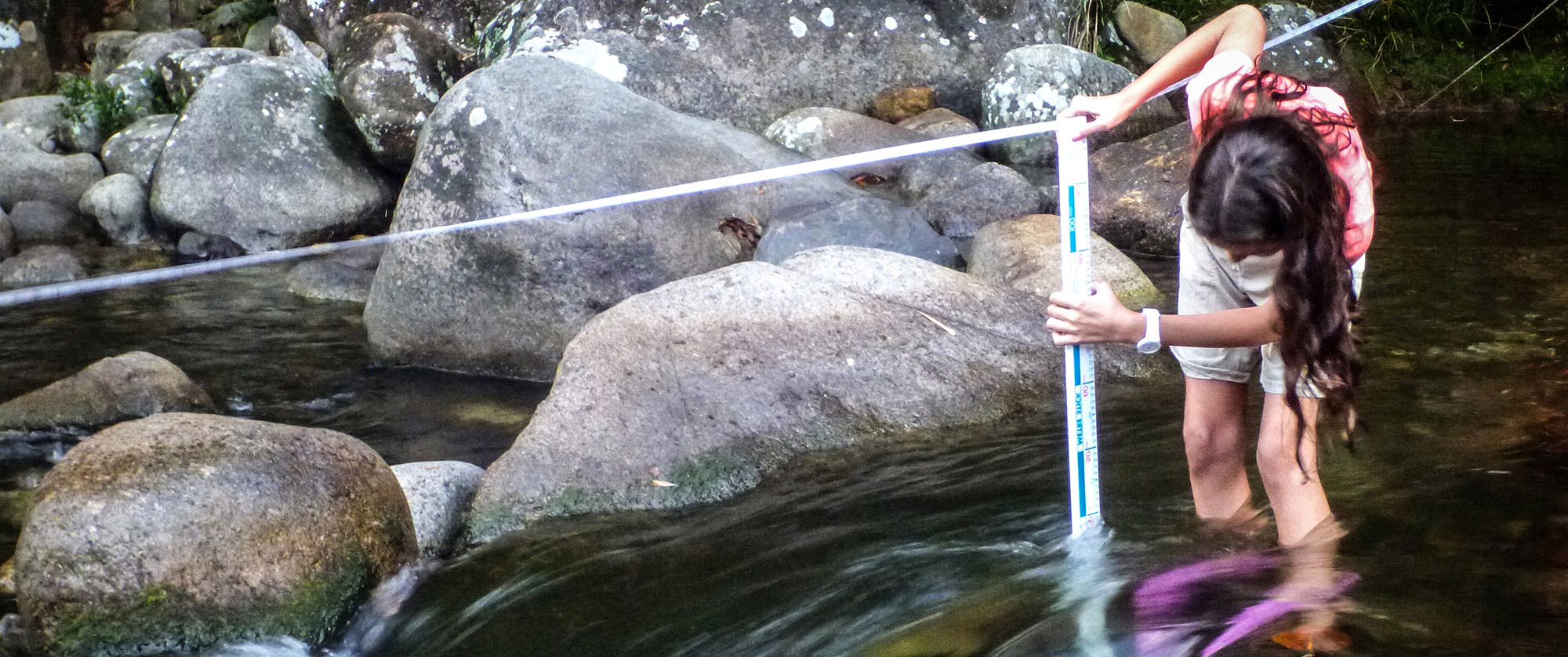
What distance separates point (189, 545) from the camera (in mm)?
3051

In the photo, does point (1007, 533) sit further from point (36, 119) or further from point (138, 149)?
point (36, 119)

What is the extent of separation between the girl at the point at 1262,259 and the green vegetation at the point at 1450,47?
954cm

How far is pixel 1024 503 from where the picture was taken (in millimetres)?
3633

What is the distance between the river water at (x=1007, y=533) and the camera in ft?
8.92

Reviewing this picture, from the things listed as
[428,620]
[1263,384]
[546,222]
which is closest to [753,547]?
[428,620]

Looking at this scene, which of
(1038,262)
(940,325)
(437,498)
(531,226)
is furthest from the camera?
(1038,262)

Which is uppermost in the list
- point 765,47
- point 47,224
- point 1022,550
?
point 765,47

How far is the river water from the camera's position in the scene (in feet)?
8.92

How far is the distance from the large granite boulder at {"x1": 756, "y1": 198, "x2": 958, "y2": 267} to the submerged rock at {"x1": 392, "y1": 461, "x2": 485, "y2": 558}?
207 centimetres

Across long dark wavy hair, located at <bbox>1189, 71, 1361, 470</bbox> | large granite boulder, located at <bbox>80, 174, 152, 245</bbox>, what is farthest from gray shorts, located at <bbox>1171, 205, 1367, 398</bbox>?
large granite boulder, located at <bbox>80, 174, 152, 245</bbox>

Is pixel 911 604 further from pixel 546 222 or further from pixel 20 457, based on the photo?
Result: pixel 20 457

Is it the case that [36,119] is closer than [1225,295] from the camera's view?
No

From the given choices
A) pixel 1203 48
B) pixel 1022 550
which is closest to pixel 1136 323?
pixel 1203 48

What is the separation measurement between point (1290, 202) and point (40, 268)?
7366mm
